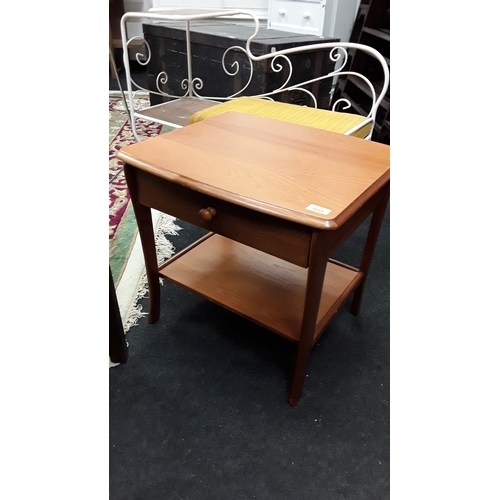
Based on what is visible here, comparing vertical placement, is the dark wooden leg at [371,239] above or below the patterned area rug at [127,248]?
above

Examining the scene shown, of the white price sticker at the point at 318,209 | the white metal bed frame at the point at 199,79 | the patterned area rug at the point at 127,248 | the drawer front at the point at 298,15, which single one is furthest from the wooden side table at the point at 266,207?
the drawer front at the point at 298,15

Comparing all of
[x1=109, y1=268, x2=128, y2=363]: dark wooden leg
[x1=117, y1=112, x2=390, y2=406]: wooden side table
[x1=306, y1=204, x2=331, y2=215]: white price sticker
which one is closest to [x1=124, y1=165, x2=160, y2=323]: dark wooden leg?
[x1=117, y1=112, x2=390, y2=406]: wooden side table

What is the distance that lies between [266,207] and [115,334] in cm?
53

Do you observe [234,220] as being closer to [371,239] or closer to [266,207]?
[266,207]

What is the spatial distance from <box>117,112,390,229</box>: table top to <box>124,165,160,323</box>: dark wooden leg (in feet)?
0.20

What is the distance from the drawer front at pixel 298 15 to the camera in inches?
92.0

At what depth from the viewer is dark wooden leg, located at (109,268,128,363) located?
0.88 meters

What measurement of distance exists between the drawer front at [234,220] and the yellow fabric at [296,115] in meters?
0.61

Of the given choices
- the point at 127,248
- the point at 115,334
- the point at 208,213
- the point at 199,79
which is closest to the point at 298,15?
the point at 199,79

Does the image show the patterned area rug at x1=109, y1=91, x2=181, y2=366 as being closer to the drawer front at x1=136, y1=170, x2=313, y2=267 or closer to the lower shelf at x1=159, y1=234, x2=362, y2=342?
the lower shelf at x1=159, y1=234, x2=362, y2=342

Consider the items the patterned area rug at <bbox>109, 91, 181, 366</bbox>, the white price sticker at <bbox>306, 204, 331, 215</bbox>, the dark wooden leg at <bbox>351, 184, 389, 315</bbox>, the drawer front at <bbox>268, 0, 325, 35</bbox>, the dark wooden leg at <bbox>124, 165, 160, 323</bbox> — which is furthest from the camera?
the drawer front at <bbox>268, 0, 325, 35</bbox>

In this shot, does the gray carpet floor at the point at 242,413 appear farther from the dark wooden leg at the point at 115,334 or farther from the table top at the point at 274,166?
the table top at the point at 274,166

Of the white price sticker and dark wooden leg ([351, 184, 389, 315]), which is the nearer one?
the white price sticker
